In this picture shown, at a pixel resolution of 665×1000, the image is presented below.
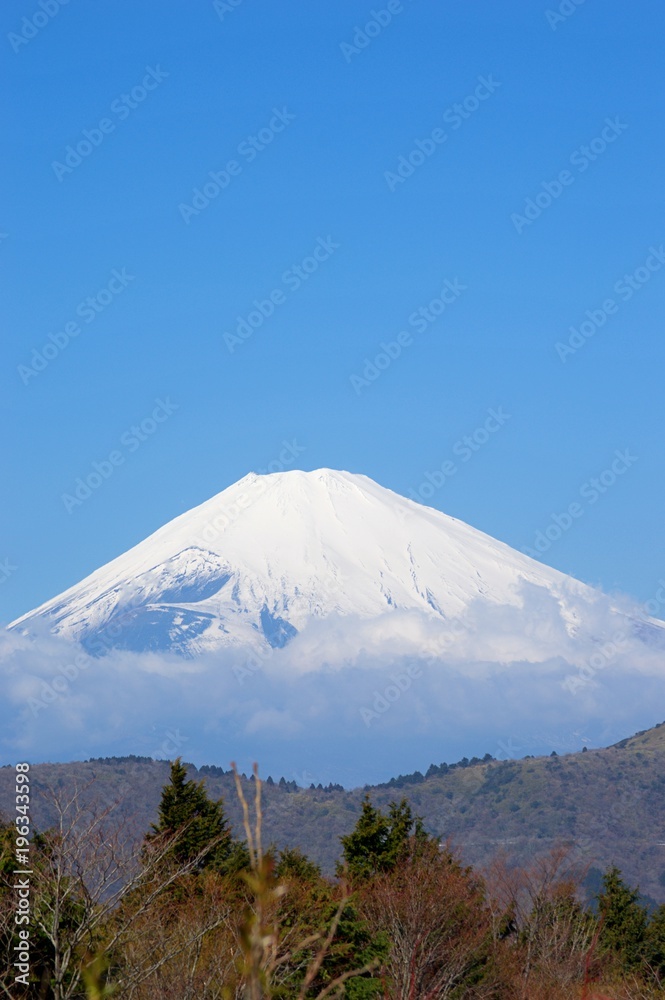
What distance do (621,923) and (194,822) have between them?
25351 mm

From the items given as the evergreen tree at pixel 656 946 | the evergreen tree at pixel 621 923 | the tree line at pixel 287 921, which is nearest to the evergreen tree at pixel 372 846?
the tree line at pixel 287 921

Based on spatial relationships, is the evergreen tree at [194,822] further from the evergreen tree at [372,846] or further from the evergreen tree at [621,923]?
the evergreen tree at [621,923]

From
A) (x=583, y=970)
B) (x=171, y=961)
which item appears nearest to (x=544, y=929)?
(x=583, y=970)

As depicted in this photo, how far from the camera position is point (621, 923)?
57.6m

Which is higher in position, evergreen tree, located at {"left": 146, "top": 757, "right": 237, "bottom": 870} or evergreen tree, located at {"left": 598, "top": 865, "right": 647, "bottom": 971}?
evergreen tree, located at {"left": 146, "top": 757, "right": 237, "bottom": 870}

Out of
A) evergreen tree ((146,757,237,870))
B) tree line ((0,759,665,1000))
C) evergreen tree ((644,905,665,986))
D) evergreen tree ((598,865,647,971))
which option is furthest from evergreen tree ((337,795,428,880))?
evergreen tree ((644,905,665,986))

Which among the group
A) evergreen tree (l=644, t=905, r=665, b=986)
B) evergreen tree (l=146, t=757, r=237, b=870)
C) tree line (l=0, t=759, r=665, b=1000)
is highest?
evergreen tree (l=146, t=757, r=237, b=870)

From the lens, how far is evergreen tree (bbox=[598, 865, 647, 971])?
54812 millimetres

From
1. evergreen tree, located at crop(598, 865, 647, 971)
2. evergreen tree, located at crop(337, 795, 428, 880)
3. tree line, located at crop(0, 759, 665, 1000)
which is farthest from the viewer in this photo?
evergreen tree, located at crop(598, 865, 647, 971)

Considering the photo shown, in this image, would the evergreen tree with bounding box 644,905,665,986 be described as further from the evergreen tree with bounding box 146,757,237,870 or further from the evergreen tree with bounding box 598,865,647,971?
the evergreen tree with bounding box 146,757,237,870

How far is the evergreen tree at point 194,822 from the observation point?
1581 inches

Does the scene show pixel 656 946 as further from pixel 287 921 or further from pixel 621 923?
pixel 287 921

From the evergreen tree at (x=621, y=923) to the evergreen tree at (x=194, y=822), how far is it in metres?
18.8

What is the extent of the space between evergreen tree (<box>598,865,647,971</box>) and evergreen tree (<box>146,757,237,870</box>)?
1884 centimetres
